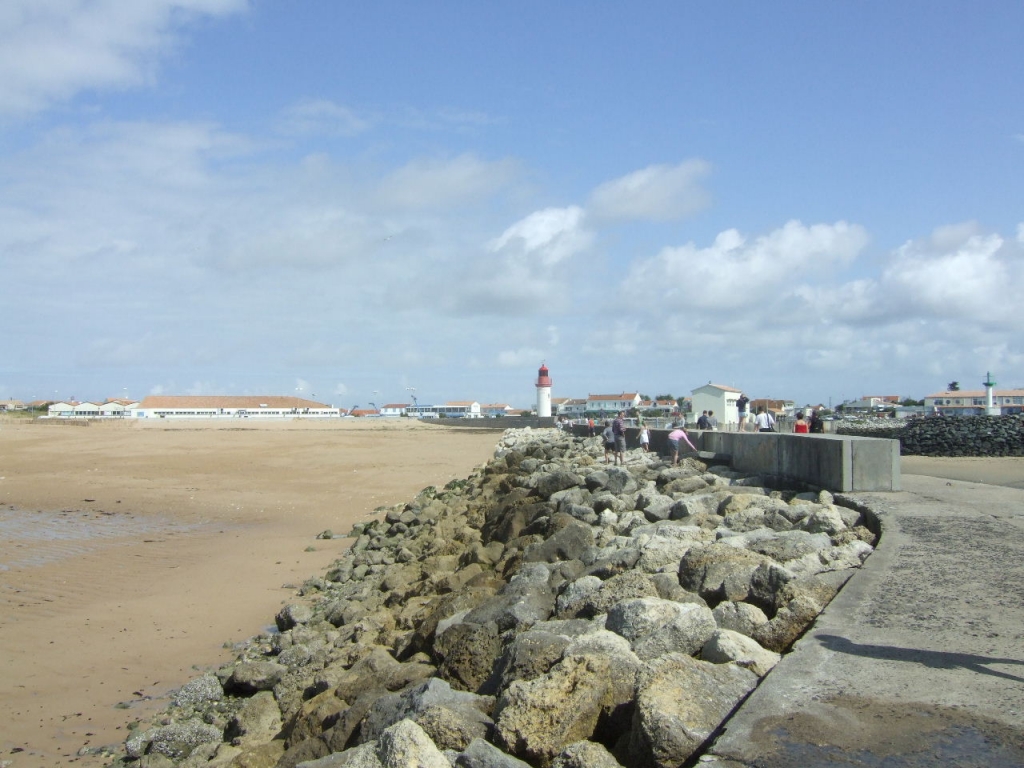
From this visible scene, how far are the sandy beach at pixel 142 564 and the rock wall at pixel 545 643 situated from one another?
643 millimetres

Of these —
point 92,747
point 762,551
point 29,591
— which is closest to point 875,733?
point 762,551

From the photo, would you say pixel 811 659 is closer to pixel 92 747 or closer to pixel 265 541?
pixel 92 747

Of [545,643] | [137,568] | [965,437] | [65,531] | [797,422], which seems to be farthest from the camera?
→ [965,437]

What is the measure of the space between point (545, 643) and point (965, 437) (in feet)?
68.3

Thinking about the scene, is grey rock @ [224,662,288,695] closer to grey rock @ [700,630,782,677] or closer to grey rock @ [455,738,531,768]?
grey rock @ [455,738,531,768]

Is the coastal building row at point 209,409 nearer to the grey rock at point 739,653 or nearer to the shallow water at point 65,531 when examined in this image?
the shallow water at point 65,531

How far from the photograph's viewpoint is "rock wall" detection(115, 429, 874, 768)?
11.6 ft

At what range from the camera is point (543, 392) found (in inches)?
2559

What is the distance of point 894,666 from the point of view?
3.56 m

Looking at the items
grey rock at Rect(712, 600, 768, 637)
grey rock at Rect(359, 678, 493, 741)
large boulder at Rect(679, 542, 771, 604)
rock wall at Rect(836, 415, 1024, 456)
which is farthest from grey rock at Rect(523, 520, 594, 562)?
rock wall at Rect(836, 415, 1024, 456)

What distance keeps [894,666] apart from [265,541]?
1205cm

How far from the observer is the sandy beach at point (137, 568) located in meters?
6.80

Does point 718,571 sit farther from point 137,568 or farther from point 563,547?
point 137,568

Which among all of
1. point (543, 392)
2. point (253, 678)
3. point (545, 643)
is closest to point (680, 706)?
point (545, 643)
